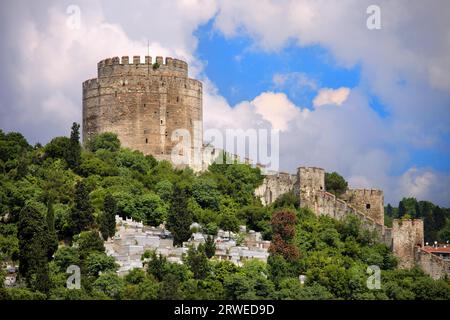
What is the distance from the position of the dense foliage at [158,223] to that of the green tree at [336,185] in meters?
2.92

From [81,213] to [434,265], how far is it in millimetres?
15939

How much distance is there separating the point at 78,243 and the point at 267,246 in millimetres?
9530

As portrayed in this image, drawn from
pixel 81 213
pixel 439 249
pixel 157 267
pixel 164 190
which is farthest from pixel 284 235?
pixel 439 249

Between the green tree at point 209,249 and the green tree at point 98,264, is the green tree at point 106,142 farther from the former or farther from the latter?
the green tree at point 98,264

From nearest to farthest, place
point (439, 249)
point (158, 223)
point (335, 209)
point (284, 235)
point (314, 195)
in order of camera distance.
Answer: point (284, 235)
point (158, 223)
point (335, 209)
point (314, 195)
point (439, 249)

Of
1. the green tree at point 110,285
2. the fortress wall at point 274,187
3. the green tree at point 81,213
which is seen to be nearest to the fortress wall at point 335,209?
the fortress wall at point 274,187

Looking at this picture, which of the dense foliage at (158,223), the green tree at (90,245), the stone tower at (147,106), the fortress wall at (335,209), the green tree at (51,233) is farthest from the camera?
the stone tower at (147,106)

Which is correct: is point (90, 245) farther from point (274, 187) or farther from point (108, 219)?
point (274, 187)

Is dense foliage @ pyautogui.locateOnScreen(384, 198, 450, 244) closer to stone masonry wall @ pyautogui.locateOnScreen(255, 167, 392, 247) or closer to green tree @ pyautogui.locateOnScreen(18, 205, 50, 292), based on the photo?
stone masonry wall @ pyautogui.locateOnScreen(255, 167, 392, 247)

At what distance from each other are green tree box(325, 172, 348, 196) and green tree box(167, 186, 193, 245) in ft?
36.5

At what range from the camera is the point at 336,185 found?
263ft

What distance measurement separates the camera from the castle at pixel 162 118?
7781 centimetres
